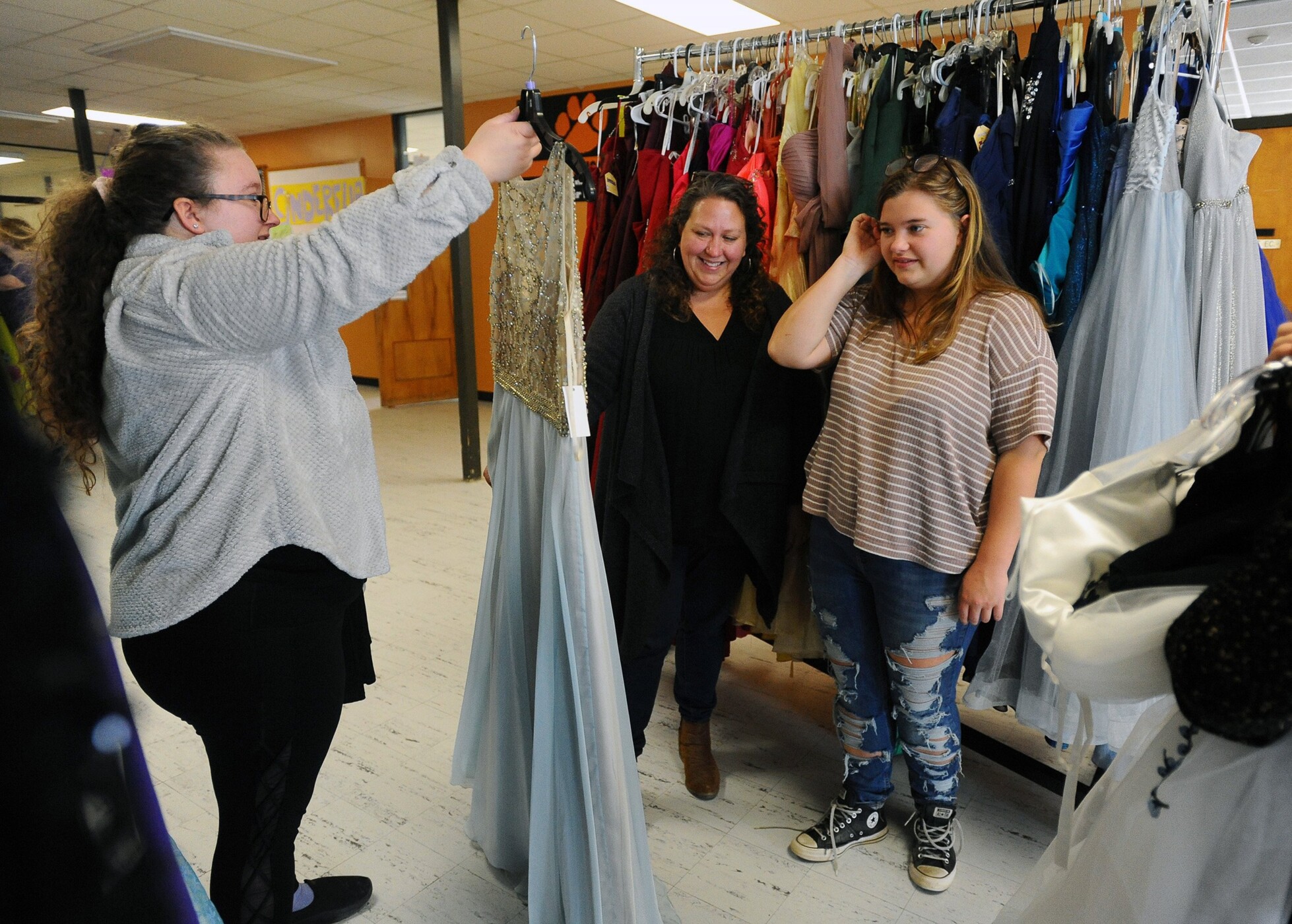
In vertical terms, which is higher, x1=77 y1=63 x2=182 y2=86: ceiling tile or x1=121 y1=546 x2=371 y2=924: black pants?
x1=77 y1=63 x2=182 y2=86: ceiling tile

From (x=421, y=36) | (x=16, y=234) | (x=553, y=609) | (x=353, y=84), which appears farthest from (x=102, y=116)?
(x=553, y=609)

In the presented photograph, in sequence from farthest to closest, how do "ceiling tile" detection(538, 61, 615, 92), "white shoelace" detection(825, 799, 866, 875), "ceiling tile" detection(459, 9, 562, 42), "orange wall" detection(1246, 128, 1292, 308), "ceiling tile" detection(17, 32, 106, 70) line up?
"ceiling tile" detection(538, 61, 615, 92) → "ceiling tile" detection(17, 32, 106, 70) → "ceiling tile" detection(459, 9, 562, 42) → "orange wall" detection(1246, 128, 1292, 308) → "white shoelace" detection(825, 799, 866, 875)

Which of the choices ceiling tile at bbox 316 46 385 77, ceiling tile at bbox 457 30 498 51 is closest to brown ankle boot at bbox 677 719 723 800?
ceiling tile at bbox 457 30 498 51

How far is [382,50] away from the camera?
19.2ft

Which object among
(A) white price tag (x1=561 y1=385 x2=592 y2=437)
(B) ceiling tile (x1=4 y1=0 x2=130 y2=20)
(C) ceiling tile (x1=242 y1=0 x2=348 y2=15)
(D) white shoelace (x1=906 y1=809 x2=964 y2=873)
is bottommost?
(D) white shoelace (x1=906 y1=809 x2=964 y2=873)

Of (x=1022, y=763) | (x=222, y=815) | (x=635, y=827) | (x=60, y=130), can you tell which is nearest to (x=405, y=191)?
(x=222, y=815)

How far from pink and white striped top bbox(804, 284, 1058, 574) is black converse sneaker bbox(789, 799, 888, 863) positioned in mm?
695

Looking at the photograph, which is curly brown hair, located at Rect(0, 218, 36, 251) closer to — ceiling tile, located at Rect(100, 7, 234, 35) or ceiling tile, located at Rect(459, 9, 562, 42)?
ceiling tile, located at Rect(459, 9, 562, 42)

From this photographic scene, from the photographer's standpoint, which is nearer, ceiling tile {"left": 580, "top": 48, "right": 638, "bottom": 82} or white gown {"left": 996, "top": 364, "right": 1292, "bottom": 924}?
white gown {"left": 996, "top": 364, "right": 1292, "bottom": 924}

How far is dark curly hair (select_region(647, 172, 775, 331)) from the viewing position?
1859 millimetres

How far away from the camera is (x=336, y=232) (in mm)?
1058

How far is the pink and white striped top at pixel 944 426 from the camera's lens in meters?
1.54

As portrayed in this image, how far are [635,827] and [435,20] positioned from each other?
5.17 meters

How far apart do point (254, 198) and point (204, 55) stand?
5.35 m
